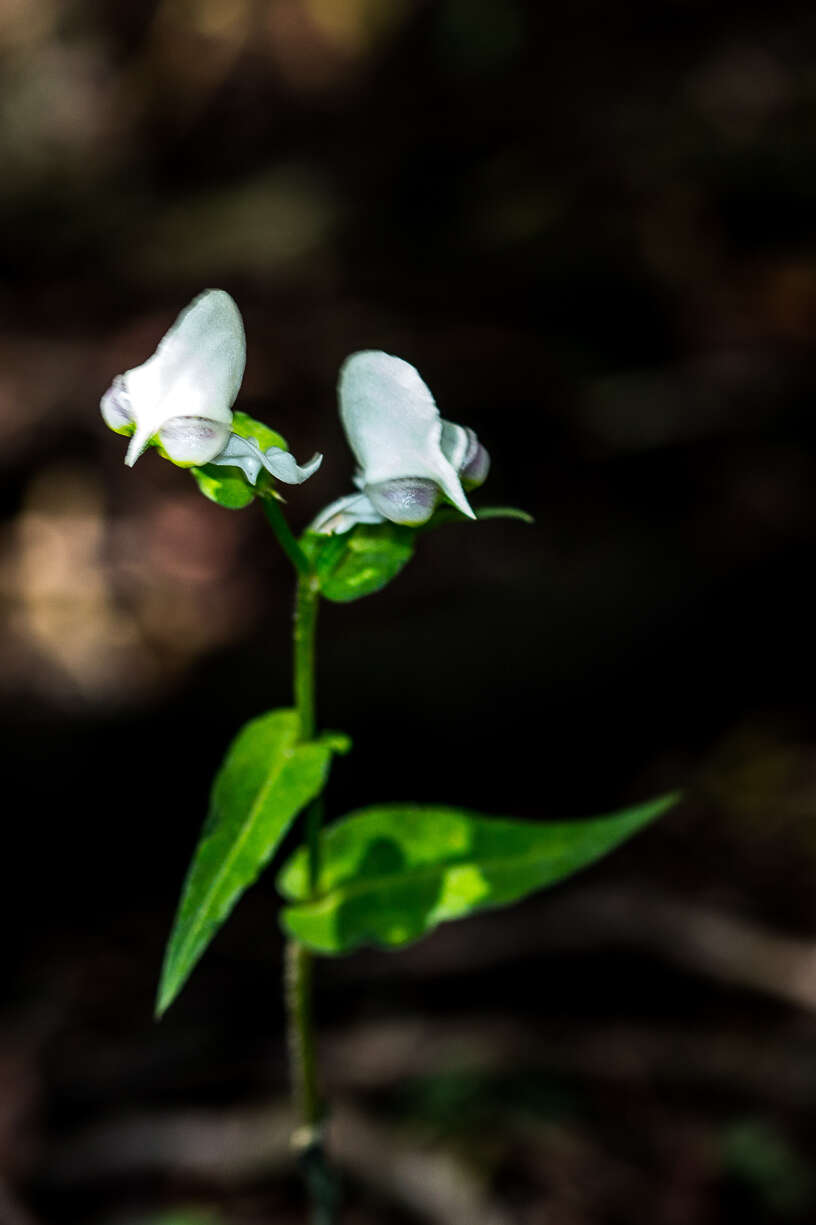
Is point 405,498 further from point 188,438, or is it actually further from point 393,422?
point 188,438

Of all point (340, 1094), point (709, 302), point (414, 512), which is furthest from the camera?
point (709, 302)

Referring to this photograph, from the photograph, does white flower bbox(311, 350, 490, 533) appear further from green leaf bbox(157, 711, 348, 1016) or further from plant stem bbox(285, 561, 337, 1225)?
green leaf bbox(157, 711, 348, 1016)

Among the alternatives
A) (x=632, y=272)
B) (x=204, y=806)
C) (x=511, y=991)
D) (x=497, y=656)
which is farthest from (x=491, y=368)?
(x=511, y=991)

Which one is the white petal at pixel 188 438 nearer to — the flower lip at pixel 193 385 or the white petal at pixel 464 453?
the flower lip at pixel 193 385

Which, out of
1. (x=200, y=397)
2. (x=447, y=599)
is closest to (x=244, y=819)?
(x=200, y=397)

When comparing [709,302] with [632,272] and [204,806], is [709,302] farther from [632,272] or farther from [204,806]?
[204,806]

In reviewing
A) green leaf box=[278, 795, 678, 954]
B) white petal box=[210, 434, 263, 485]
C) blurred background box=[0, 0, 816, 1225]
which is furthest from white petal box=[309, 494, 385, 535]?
blurred background box=[0, 0, 816, 1225]

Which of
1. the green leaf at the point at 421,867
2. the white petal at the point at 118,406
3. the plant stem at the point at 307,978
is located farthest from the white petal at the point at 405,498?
the green leaf at the point at 421,867
